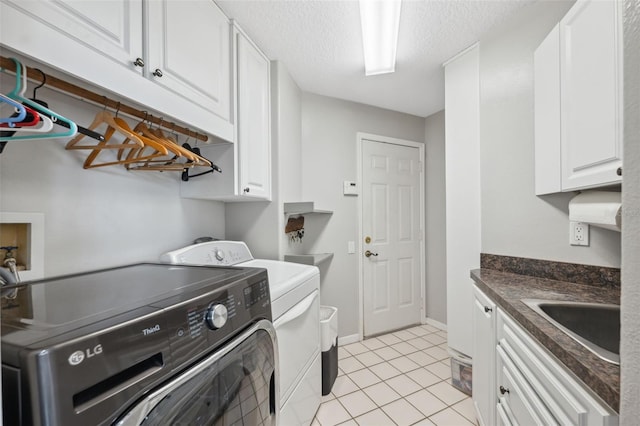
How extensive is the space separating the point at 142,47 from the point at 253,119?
84cm

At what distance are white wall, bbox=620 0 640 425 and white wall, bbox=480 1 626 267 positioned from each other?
1.16 meters

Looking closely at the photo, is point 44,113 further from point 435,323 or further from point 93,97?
point 435,323

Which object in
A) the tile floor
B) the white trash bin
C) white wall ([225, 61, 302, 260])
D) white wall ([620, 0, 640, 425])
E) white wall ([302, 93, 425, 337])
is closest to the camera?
white wall ([620, 0, 640, 425])

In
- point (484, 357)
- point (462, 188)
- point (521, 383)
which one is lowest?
point (484, 357)

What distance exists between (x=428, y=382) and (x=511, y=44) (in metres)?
2.40

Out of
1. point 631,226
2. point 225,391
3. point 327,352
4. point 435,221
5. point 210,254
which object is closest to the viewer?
point 631,226

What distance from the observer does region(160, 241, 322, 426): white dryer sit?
4.08 feet

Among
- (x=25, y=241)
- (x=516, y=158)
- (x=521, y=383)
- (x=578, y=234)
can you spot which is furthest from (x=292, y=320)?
(x=516, y=158)

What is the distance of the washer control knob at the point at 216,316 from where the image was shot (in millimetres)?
706

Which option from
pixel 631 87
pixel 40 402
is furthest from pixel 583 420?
pixel 40 402

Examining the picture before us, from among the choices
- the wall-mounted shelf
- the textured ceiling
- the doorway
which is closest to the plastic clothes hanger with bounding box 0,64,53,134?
the textured ceiling

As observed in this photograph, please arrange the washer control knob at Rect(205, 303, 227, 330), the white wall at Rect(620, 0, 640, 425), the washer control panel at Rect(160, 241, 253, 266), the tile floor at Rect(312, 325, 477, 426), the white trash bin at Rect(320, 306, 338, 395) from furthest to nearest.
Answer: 1. the white trash bin at Rect(320, 306, 338, 395)
2. the tile floor at Rect(312, 325, 477, 426)
3. the washer control panel at Rect(160, 241, 253, 266)
4. the washer control knob at Rect(205, 303, 227, 330)
5. the white wall at Rect(620, 0, 640, 425)

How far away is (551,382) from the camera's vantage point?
81cm

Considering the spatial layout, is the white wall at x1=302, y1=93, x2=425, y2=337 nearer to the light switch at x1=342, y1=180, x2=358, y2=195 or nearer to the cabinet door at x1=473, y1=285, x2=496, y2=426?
the light switch at x1=342, y1=180, x2=358, y2=195
